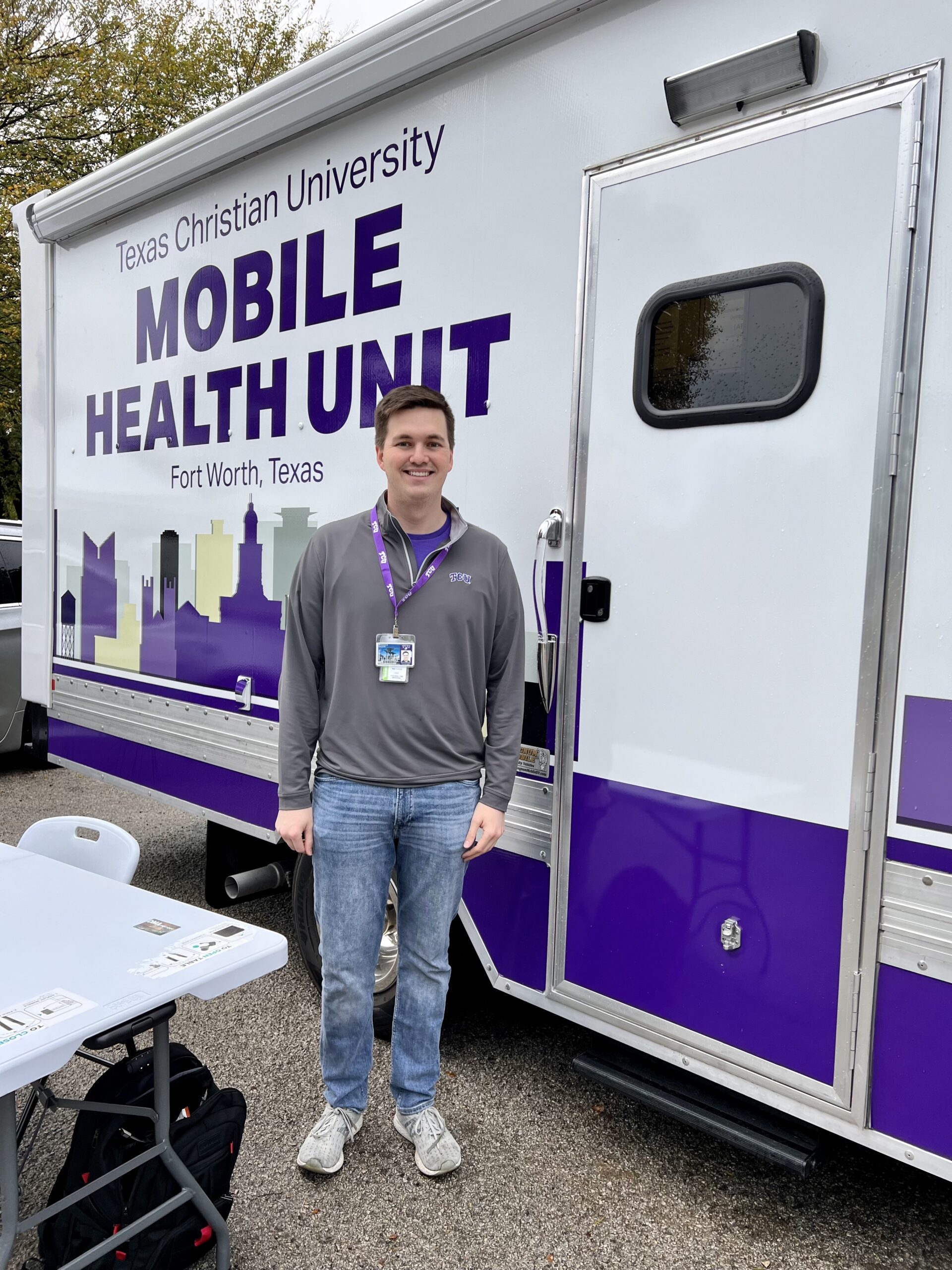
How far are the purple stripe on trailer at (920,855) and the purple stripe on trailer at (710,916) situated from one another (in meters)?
0.09

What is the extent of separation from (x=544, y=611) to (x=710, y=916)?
82cm

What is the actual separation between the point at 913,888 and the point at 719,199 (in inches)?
57.4

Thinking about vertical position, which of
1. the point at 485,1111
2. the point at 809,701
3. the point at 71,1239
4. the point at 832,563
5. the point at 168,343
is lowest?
the point at 485,1111

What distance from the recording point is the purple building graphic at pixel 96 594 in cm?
398

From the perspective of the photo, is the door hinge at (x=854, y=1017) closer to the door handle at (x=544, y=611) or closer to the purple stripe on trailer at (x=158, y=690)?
the door handle at (x=544, y=611)

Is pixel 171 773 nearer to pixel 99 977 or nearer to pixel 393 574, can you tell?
pixel 393 574

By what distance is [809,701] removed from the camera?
2033 millimetres

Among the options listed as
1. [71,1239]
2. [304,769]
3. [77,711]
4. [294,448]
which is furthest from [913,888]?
[77,711]

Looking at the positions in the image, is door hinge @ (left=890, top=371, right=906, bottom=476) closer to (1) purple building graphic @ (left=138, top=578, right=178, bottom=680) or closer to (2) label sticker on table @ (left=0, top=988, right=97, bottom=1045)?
(2) label sticker on table @ (left=0, top=988, right=97, bottom=1045)

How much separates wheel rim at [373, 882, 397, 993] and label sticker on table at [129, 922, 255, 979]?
107cm

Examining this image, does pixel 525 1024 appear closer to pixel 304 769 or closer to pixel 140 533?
pixel 304 769

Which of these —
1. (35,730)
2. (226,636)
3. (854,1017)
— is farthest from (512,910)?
(35,730)

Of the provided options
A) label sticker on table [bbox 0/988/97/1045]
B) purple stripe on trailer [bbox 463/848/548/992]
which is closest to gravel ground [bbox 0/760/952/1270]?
purple stripe on trailer [bbox 463/848/548/992]

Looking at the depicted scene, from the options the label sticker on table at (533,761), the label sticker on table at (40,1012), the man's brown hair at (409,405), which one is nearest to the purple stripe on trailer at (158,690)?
the label sticker on table at (533,761)
